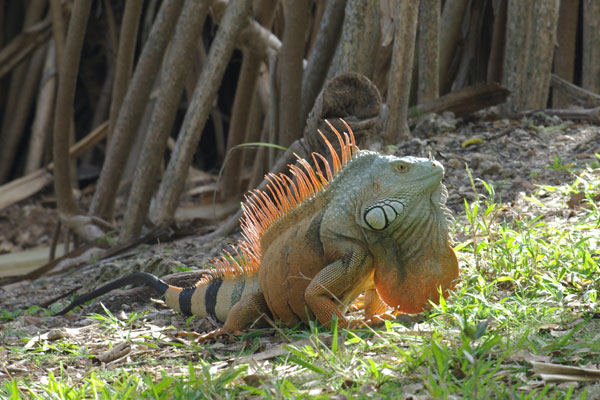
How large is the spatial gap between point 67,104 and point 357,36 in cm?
325

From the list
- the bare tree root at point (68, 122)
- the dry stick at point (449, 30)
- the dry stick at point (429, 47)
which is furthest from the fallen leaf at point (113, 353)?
the dry stick at point (449, 30)

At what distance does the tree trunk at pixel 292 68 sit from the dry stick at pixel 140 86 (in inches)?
53.8

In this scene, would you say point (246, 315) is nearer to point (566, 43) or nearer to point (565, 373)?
point (565, 373)

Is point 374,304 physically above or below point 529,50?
below

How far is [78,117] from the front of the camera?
1194cm

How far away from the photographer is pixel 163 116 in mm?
6184

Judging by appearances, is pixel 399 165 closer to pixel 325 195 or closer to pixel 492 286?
pixel 325 195

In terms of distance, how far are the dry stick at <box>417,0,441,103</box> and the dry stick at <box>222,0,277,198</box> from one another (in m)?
1.41

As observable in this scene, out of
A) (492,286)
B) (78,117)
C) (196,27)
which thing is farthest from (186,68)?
(78,117)

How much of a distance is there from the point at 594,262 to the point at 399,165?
99 centimetres

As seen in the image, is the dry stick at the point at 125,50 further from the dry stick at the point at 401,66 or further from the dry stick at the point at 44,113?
the dry stick at the point at 44,113

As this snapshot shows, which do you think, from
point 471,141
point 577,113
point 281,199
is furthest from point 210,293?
point 577,113

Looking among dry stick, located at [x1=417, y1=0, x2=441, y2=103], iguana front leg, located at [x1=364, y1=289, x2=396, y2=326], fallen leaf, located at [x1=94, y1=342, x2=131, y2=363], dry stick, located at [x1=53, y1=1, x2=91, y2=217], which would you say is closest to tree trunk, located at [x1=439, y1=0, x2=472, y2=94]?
dry stick, located at [x1=417, y1=0, x2=441, y2=103]

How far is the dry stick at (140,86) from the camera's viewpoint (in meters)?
6.38
